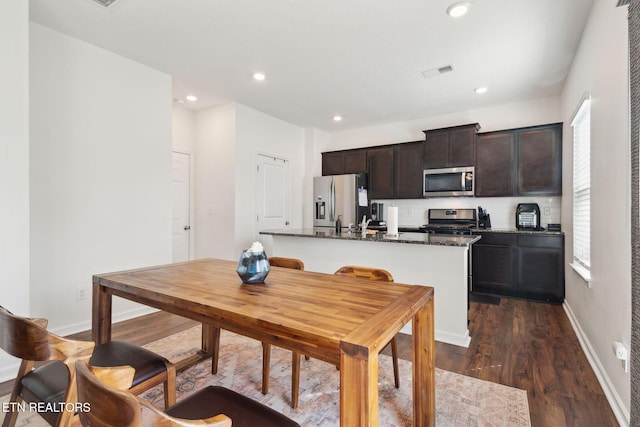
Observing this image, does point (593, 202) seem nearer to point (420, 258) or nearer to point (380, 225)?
point (420, 258)

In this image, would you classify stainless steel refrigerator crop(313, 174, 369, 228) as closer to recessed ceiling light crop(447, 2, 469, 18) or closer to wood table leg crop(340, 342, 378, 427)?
recessed ceiling light crop(447, 2, 469, 18)

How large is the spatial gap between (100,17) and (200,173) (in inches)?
100

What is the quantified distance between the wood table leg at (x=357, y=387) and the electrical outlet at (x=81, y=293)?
3.16 meters

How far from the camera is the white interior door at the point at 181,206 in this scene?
4730 mm

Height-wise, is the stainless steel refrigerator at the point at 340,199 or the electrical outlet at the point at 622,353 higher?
the stainless steel refrigerator at the point at 340,199

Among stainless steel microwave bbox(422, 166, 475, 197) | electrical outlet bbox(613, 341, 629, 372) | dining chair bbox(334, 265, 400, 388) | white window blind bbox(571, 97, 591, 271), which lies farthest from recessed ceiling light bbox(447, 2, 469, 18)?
stainless steel microwave bbox(422, 166, 475, 197)

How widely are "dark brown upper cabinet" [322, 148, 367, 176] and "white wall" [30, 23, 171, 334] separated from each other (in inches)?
122

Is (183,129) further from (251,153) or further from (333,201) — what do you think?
(333,201)

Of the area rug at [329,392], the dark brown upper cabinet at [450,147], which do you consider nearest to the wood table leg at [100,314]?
the area rug at [329,392]

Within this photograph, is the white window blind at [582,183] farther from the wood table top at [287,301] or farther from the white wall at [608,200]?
the wood table top at [287,301]

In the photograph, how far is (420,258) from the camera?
114 inches

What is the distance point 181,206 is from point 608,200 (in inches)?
196

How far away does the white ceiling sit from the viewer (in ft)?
8.04

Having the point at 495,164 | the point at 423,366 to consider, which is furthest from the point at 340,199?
the point at 423,366
